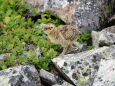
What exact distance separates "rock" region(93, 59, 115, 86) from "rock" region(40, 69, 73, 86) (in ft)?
2.20

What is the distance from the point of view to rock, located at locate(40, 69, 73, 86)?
7.31 m

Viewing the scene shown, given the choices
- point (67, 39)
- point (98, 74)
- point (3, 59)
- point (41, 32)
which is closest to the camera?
point (98, 74)

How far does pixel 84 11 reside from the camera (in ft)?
33.6

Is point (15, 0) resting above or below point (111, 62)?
above

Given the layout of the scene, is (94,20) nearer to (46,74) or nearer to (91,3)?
(91,3)

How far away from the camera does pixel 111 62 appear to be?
24.1 ft

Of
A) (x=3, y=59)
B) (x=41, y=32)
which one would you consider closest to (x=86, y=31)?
(x=41, y=32)

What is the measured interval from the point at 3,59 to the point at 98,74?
2480 millimetres

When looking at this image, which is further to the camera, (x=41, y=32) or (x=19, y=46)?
(x=41, y=32)

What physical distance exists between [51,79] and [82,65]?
764 millimetres

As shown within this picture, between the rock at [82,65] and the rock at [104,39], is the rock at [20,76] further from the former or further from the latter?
the rock at [104,39]

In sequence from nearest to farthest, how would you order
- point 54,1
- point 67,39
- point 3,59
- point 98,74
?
point 98,74, point 3,59, point 67,39, point 54,1

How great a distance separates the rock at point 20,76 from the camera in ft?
23.2

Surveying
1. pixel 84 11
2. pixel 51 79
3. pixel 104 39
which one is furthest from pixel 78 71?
pixel 84 11
